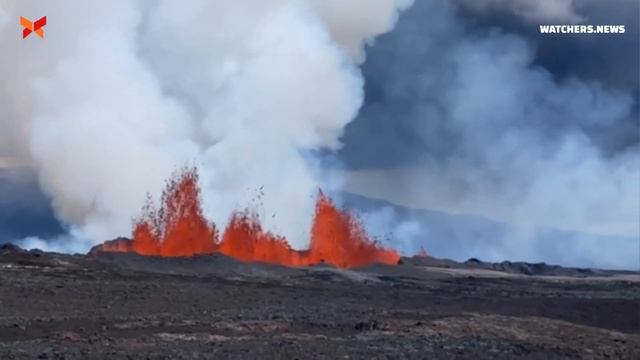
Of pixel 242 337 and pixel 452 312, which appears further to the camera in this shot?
pixel 452 312

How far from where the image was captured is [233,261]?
7838 cm

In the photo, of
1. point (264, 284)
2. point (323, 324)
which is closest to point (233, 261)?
point (264, 284)

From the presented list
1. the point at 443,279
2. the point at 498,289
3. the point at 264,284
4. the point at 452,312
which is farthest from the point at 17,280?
the point at 443,279

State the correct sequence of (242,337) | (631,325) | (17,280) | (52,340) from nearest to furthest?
(52,340) < (242,337) < (631,325) < (17,280)

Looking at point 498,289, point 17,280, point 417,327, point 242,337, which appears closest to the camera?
point 242,337

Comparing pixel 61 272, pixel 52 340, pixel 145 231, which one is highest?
pixel 145 231

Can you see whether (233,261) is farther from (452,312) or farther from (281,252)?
(452,312)

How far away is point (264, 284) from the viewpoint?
61.7m

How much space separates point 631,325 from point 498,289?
2976 cm

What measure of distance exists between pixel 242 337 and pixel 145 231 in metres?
67.9

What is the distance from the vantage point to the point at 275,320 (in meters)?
37.7

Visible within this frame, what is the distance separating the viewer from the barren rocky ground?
2895cm

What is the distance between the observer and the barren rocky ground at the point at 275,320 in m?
29.0

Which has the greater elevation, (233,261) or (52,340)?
(233,261)
